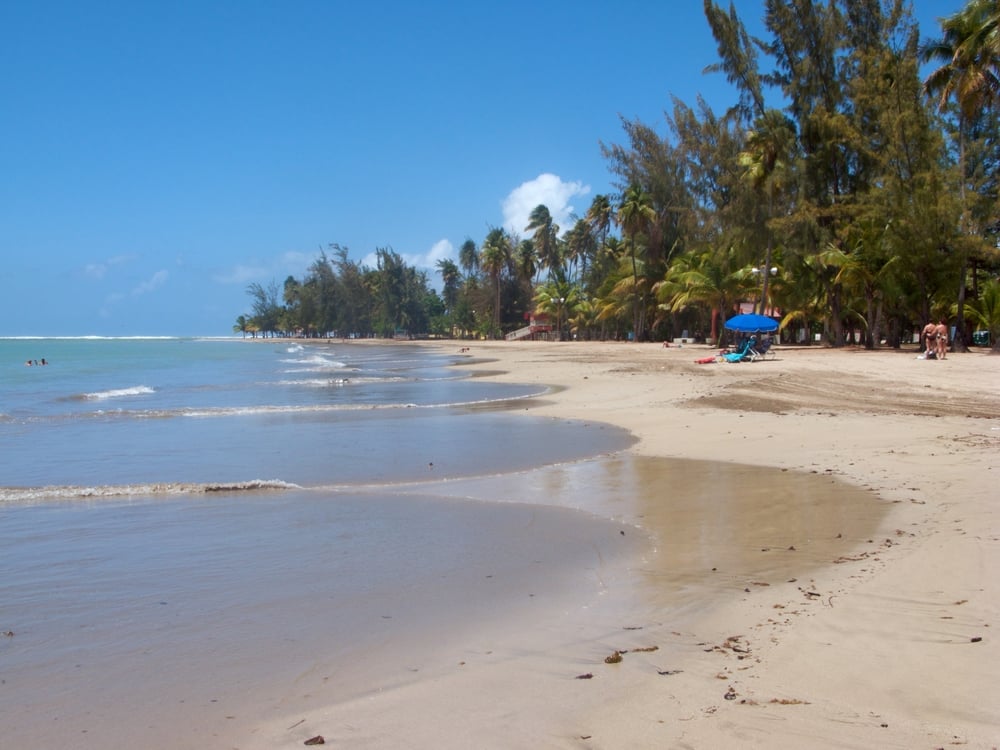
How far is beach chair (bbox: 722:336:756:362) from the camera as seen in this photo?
2992 centimetres

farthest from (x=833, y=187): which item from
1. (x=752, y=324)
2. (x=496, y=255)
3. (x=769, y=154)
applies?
(x=496, y=255)

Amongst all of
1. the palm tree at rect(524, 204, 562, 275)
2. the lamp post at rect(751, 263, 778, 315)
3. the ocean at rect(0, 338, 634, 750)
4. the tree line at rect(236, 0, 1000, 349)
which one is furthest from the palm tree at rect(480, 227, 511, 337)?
the ocean at rect(0, 338, 634, 750)

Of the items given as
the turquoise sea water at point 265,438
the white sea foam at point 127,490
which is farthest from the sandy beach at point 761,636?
the turquoise sea water at point 265,438

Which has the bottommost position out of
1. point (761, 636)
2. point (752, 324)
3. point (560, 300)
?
point (761, 636)

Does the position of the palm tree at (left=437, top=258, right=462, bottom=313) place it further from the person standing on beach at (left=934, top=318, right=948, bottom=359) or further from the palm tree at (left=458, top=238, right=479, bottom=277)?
the person standing on beach at (left=934, top=318, right=948, bottom=359)

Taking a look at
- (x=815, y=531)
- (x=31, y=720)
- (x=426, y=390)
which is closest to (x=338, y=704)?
(x=31, y=720)

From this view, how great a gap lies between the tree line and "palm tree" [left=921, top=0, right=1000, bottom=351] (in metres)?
0.07

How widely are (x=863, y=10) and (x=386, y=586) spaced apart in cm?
3872

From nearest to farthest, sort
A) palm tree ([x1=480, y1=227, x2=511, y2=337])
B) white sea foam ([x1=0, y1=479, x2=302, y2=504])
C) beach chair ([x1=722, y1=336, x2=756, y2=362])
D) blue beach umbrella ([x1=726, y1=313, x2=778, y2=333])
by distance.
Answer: white sea foam ([x1=0, y1=479, x2=302, y2=504]), beach chair ([x1=722, y1=336, x2=756, y2=362]), blue beach umbrella ([x1=726, y1=313, x2=778, y2=333]), palm tree ([x1=480, y1=227, x2=511, y2=337])

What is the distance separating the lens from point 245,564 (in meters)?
6.48

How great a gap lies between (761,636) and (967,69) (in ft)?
106

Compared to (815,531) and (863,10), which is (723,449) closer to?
(815,531)

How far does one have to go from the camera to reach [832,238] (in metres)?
37.8

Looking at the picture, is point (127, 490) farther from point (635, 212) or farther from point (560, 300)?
point (560, 300)
